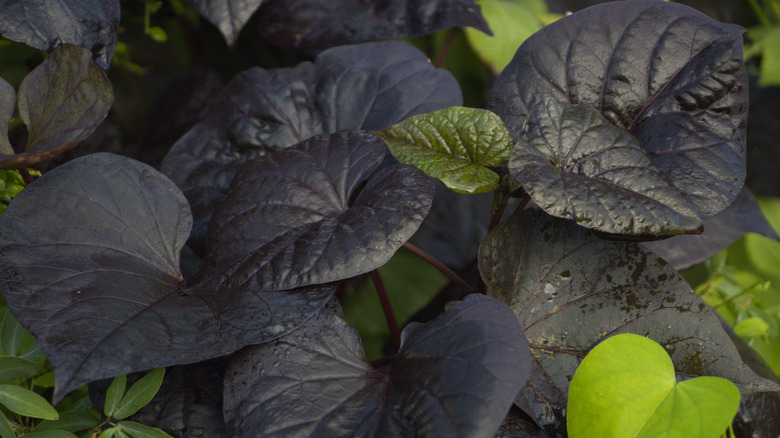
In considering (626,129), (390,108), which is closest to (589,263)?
(626,129)

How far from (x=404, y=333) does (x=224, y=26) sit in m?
0.57

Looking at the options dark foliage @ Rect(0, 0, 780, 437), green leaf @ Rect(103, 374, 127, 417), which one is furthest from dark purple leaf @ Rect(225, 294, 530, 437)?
green leaf @ Rect(103, 374, 127, 417)

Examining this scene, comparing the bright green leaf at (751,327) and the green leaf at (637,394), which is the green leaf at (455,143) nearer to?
the green leaf at (637,394)

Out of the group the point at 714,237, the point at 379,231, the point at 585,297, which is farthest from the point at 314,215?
the point at 714,237

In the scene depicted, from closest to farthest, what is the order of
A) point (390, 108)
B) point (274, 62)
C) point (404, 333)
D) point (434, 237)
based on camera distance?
point (404, 333) → point (390, 108) → point (434, 237) → point (274, 62)

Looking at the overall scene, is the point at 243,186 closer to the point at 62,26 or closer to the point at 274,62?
the point at 62,26

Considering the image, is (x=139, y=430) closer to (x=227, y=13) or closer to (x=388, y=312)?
(x=388, y=312)

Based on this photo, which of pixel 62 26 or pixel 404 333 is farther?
pixel 62 26

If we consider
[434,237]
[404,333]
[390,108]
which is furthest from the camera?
[434,237]

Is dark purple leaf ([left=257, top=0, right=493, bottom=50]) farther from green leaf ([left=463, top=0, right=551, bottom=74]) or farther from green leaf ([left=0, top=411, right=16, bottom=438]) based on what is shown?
green leaf ([left=0, top=411, right=16, bottom=438])

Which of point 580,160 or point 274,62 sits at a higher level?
point 580,160

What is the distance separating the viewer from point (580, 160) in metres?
0.67

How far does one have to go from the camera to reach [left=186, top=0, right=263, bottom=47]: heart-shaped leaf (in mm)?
931

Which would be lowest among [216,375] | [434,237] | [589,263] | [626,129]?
[434,237]
